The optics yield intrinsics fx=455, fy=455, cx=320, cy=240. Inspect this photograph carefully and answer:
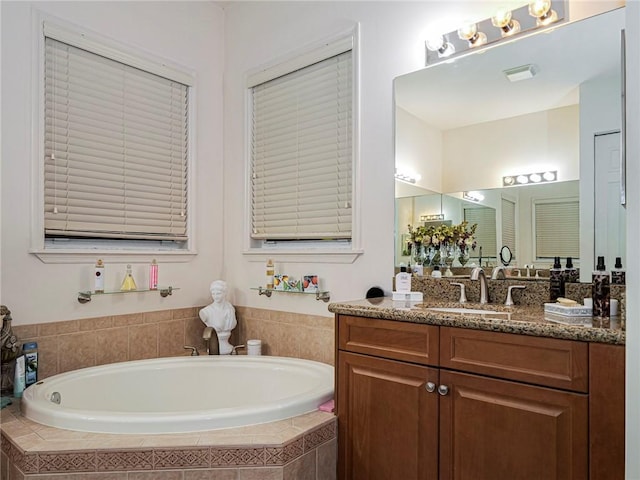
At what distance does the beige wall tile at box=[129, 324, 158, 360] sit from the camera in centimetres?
280

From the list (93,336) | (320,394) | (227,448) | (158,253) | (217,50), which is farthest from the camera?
(217,50)

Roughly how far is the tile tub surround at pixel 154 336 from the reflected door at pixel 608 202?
146cm

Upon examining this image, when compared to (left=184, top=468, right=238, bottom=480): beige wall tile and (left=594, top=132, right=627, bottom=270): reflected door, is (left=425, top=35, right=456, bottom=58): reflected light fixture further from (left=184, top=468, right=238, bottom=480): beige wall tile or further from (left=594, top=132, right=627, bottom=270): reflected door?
(left=184, top=468, right=238, bottom=480): beige wall tile

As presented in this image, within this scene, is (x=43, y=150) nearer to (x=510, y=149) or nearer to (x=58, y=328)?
(x=58, y=328)

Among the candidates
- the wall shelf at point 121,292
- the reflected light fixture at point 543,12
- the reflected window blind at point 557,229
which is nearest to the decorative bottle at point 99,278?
the wall shelf at point 121,292

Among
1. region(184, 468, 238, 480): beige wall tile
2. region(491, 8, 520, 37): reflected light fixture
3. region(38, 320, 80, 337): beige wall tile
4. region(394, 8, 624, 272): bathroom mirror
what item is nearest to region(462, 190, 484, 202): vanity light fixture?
region(394, 8, 624, 272): bathroom mirror

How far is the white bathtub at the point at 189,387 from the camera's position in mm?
2020

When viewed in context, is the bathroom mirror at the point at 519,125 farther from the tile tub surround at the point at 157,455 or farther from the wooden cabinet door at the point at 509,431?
the tile tub surround at the point at 157,455

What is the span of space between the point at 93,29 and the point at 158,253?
1.38 metres

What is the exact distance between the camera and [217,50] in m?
3.36

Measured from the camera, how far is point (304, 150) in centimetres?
289

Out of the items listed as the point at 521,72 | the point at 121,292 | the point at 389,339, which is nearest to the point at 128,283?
the point at 121,292

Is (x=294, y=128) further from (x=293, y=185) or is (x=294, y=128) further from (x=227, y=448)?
(x=227, y=448)

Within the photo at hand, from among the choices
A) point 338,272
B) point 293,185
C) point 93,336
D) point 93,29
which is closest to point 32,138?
point 93,29
